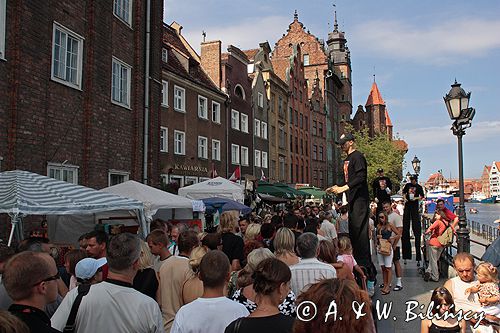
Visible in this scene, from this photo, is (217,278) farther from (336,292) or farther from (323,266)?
(323,266)

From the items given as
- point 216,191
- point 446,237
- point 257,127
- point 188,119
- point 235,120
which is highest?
point 257,127

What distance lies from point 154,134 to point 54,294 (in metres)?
14.6

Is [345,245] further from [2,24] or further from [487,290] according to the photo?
[2,24]

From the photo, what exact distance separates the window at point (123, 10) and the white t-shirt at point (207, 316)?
45.6 feet

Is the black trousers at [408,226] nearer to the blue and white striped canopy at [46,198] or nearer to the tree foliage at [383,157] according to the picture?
the blue and white striped canopy at [46,198]

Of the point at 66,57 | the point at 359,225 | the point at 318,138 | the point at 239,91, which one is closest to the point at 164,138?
the point at 239,91

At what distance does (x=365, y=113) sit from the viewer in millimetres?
90312

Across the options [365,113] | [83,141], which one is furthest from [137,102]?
[365,113]

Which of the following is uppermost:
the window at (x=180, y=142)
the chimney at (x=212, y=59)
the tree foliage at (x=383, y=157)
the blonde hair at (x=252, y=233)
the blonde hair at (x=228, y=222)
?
the chimney at (x=212, y=59)

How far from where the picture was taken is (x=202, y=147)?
93.2ft

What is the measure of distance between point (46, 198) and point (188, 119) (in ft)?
64.8

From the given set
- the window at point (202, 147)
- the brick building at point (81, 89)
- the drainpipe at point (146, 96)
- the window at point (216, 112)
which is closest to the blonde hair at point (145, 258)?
the brick building at point (81, 89)

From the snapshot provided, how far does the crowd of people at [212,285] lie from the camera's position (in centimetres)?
281

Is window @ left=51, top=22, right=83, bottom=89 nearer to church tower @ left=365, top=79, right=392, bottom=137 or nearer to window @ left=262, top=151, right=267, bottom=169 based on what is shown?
window @ left=262, top=151, right=267, bottom=169
